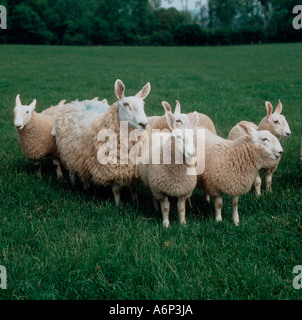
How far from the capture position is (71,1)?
70.4 m

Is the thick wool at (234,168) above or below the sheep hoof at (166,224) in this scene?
above

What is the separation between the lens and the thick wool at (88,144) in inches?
171

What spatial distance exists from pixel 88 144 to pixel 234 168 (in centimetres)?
186

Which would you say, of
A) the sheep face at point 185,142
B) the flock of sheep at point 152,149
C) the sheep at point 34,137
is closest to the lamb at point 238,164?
the flock of sheep at point 152,149

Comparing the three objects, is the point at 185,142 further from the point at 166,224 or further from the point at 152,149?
the point at 166,224

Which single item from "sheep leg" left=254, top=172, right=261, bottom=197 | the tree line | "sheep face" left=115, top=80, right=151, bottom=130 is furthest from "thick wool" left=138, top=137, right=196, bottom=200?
the tree line

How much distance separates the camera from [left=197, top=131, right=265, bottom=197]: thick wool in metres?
3.85

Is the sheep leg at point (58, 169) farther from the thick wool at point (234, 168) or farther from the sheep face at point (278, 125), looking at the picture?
the sheep face at point (278, 125)

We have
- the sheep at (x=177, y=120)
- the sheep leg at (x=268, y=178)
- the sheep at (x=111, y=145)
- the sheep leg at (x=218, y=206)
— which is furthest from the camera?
the sheep leg at (x=268, y=178)

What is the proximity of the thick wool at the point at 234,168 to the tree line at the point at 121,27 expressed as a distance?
1442 inches

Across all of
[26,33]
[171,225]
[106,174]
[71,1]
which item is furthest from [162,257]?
[71,1]

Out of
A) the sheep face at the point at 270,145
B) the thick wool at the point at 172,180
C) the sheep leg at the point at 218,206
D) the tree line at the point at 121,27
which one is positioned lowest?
the sheep leg at the point at 218,206

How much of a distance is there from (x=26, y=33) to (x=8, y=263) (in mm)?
45736
